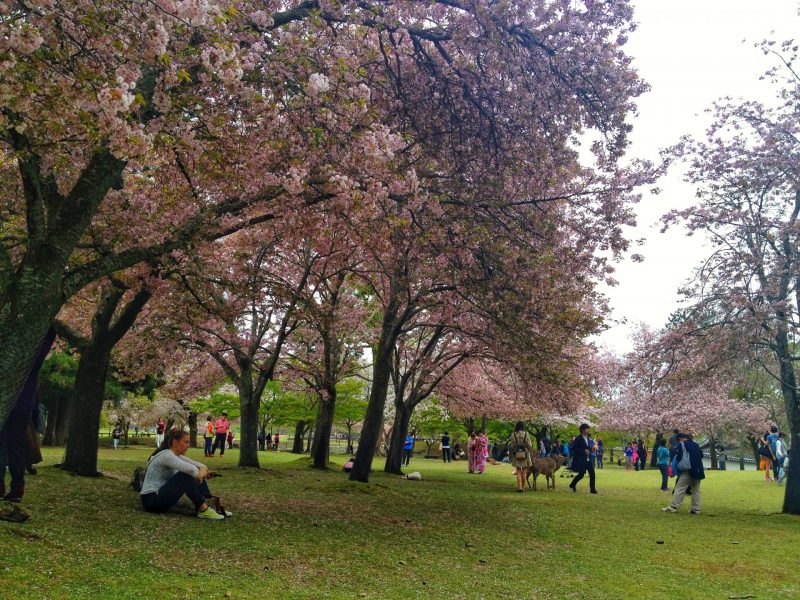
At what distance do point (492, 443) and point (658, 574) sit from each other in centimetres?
4876

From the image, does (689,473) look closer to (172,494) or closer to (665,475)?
(665,475)

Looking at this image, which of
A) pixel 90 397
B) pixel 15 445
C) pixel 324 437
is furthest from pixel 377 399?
pixel 15 445

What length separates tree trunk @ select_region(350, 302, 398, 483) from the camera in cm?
1495

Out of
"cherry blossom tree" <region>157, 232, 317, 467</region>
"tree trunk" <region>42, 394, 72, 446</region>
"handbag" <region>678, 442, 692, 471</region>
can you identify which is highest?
"cherry blossom tree" <region>157, 232, 317, 467</region>

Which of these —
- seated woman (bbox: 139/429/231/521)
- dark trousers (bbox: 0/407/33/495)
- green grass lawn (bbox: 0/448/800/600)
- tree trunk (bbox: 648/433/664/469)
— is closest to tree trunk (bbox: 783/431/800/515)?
green grass lawn (bbox: 0/448/800/600)

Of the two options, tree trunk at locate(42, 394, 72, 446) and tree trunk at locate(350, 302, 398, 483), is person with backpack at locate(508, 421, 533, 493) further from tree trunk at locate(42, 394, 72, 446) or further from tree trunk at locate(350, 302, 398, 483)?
tree trunk at locate(42, 394, 72, 446)

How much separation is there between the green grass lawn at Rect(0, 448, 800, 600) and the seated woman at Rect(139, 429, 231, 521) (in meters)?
0.20

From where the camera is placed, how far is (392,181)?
305 inches

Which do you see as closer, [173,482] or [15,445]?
[15,445]

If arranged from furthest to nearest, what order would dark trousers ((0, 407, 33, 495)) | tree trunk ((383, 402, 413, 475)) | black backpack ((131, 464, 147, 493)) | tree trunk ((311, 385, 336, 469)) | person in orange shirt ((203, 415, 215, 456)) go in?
person in orange shirt ((203, 415, 215, 456)), tree trunk ((383, 402, 413, 475)), tree trunk ((311, 385, 336, 469)), black backpack ((131, 464, 147, 493)), dark trousers ((0, 407, 33, 495))

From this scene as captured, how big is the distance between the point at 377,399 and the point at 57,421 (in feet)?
94.9

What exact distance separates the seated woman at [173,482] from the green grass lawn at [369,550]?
0.20 m

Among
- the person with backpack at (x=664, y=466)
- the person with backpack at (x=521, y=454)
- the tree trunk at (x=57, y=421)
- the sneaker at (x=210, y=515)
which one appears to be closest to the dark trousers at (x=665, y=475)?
the person with backpack at (x=664, y=466)

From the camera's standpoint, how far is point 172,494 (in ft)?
25.7
